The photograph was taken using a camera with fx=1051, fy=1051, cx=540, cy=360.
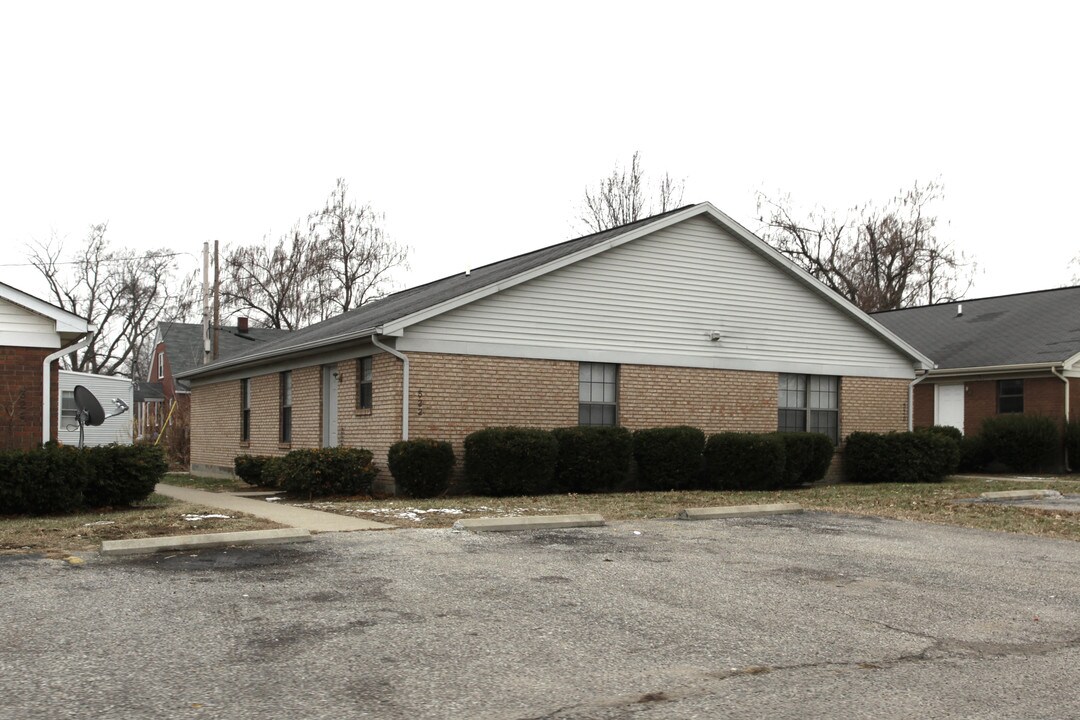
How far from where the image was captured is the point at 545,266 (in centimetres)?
1933

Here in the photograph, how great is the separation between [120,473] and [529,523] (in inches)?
238

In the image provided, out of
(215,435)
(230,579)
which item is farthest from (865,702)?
(215,435)

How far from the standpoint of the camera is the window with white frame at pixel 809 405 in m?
22.7

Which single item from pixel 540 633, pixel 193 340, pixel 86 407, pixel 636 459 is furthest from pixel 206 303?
pixel 540 633

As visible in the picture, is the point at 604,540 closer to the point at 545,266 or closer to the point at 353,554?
the point at 353,554

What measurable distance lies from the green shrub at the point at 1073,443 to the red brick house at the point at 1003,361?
2.12 feet

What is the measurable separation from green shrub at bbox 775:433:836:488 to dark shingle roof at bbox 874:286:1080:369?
10.3 m

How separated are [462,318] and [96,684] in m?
13.3

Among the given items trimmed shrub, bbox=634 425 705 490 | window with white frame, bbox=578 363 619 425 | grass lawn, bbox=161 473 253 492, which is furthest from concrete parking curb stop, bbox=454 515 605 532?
grass lawn, bbox=161 473 253 492

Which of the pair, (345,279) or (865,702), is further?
(345,279)

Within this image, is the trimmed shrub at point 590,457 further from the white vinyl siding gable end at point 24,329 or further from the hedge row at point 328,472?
the white vinyl siding gable end at point 24,329

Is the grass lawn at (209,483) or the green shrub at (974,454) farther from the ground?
the green shrub at (974,454)

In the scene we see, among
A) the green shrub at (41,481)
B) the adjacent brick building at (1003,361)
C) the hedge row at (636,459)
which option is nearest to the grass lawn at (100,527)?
the green shrub at (41,481)

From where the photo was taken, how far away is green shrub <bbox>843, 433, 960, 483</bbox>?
869 inches
